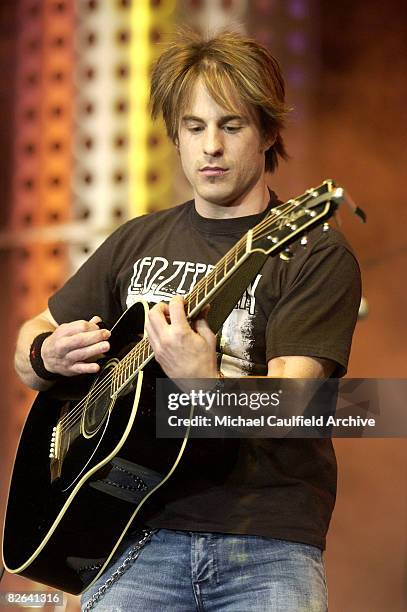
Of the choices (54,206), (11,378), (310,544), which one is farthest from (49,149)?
(310,544)

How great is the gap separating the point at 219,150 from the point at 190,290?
0.25 m

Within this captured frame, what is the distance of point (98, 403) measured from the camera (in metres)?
1.67

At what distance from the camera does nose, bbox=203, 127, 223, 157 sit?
1663 mm

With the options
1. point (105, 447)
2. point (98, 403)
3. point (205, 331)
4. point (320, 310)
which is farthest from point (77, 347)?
point (320, 310)

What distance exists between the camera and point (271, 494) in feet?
5.12

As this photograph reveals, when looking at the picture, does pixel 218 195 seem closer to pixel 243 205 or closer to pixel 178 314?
pixel 243 205

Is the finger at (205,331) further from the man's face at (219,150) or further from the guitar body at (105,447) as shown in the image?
the man's face at (219,150)

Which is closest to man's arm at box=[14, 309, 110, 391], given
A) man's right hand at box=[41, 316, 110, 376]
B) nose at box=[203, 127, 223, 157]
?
man's right hand at box=[41, 316, 110, 376]

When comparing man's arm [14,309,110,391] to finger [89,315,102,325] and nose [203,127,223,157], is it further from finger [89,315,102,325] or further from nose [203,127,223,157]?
nose [203,127,223,157]

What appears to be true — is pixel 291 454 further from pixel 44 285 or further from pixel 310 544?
pixel 44 285

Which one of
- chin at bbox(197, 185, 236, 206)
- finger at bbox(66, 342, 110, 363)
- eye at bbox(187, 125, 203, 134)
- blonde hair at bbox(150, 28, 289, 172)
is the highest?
blonde hair at bbox(150, 28, 289, 172)

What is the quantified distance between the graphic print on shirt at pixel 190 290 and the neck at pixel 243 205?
10cm

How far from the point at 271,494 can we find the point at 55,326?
60cm

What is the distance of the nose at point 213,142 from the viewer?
5.46 ft
